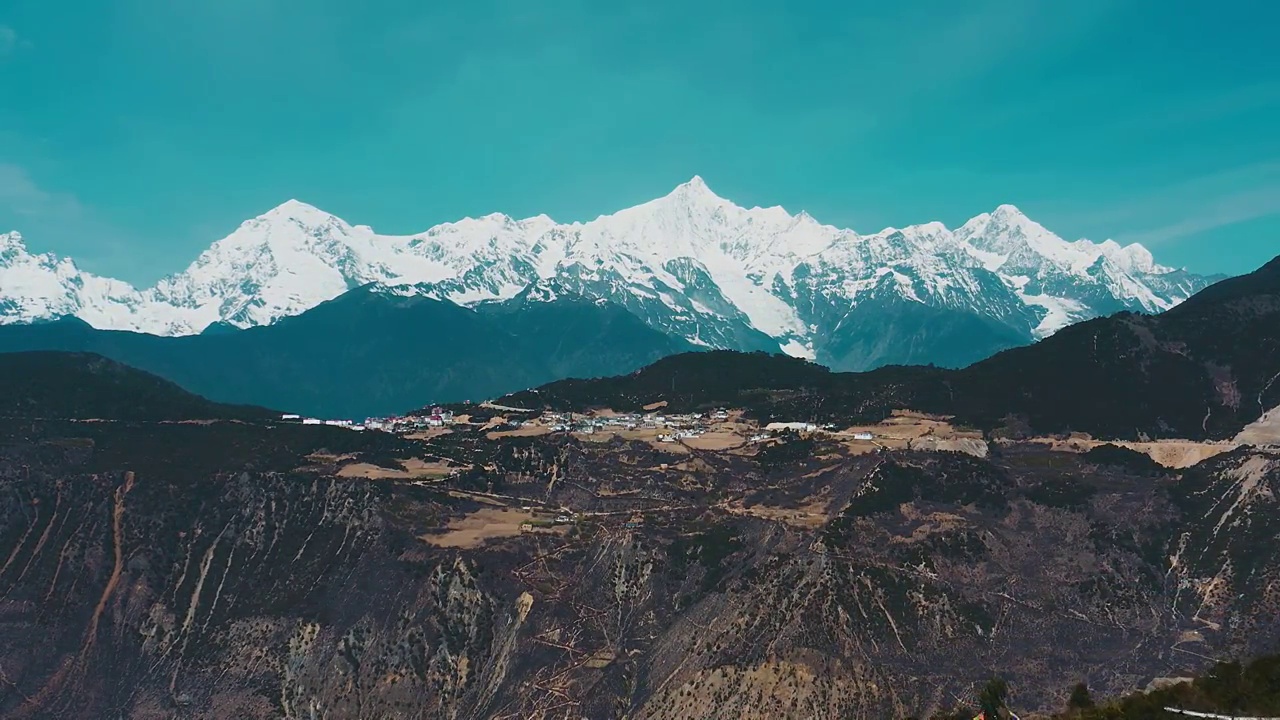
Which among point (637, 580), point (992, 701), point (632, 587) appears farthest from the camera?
point (637, 580)

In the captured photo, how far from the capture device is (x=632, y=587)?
15288 cm

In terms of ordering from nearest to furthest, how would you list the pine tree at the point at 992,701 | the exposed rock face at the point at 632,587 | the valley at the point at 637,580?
the pine tree at the point at 992,701, the valley at the point at 637,580, the exposed rock face at the point at 632,587

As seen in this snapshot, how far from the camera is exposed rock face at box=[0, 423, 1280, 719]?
13225 centimetres

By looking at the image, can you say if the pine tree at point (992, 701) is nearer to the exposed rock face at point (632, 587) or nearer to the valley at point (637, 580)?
the valley at point (637, 580)

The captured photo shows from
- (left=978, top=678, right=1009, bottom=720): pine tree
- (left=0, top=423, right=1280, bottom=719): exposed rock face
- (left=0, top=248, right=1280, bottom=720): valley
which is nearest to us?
(left=978, top=678, right=1009, bottom=720): pine tree

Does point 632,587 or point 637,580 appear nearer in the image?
point 632,587

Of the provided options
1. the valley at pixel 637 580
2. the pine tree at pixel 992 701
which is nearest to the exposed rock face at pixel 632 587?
the valley at pixel 637 580

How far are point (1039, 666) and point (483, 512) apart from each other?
3569 inches

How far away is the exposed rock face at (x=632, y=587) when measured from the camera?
132250mm

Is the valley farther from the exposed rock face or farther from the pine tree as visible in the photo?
the pine tree

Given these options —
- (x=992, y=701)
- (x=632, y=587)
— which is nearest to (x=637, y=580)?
(x=632, y=587)

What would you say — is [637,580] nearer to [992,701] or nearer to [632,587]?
[632,587]

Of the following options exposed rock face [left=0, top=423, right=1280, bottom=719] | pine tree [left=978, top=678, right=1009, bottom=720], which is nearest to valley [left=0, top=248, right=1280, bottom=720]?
exposed rock face [left=0, top=423, right=1280, bottom=719]

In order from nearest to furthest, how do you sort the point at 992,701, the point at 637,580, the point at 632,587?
1. the point at 992,701
2. the point at 632,587
3. the point at 637,580
